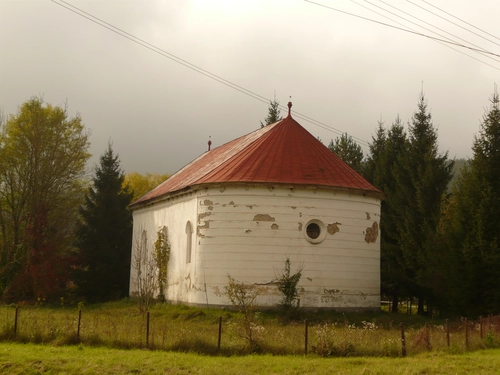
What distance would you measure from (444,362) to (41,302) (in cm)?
2535

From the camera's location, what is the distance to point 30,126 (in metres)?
38.1

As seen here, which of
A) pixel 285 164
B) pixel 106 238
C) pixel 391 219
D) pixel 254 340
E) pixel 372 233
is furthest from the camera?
pixel 106 238

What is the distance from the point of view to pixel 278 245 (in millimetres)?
24297

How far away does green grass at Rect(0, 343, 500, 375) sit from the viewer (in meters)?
12.9

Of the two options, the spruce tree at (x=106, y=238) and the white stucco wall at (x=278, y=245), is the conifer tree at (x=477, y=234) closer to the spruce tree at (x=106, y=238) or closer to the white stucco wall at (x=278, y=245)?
the white stucco wall at (x=278, y=245)

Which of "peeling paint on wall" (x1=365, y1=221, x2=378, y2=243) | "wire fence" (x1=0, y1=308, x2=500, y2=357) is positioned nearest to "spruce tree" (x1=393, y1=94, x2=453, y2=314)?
"peeling paint on wall" (x1=365, y1=221, x2=378, y2=243)

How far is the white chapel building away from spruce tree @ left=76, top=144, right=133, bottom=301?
1203 cm

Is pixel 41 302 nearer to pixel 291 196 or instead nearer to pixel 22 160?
pixel 22 160

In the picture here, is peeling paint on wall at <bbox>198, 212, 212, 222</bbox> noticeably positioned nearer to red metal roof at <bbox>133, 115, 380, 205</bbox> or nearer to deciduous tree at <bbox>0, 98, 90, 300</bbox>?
red metal roof at <bbox>133, 115, 380, 205</bbox>

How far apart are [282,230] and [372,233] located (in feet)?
14.4

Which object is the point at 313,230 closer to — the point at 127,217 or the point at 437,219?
the point at 437,219

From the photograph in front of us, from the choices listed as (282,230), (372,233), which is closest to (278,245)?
(282,230)

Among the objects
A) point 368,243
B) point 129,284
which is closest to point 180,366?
point 368,243

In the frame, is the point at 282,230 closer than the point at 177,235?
Yes
